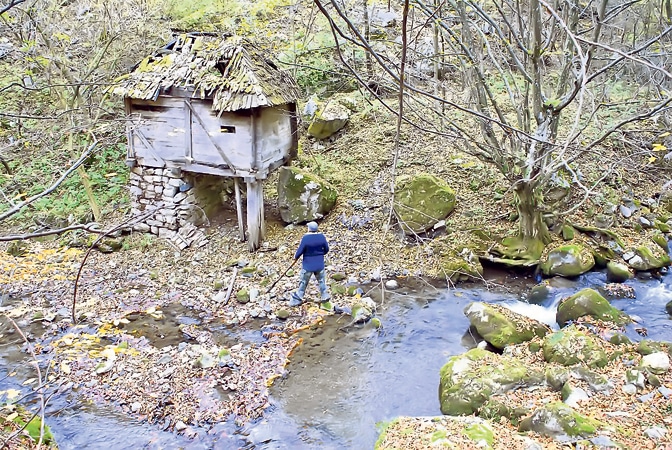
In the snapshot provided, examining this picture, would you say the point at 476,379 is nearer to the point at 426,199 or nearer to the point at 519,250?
the point at 519,250

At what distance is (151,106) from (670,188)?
471 inches

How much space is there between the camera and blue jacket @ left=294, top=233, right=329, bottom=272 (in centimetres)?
810

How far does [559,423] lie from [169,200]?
27.9 feet

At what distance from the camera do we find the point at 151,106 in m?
10.2

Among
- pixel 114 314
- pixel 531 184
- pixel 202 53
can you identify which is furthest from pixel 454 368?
pixel 202 53

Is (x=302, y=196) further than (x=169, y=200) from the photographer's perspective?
Yes

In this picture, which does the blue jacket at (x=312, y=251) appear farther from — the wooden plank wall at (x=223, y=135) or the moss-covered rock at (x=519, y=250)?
the moss-covered rock at (x=519, y=250)

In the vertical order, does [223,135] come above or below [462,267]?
above

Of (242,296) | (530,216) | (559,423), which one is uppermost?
(530,216)

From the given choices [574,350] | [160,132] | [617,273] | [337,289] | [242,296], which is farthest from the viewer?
[160,132]

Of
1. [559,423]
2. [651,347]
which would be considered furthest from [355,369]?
[651,347]

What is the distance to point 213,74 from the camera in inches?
374

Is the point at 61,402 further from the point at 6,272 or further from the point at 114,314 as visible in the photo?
the point at 6,272

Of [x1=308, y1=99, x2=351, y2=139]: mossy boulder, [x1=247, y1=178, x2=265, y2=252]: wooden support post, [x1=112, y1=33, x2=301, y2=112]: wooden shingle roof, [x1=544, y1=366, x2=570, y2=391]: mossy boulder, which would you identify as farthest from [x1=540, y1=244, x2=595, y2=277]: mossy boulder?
[x1=308, y1=99, x2=351, y2=139]: mossy boulder
